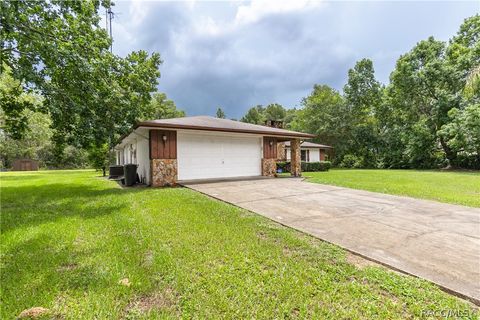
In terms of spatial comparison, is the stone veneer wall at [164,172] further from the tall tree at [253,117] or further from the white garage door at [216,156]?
the tall tree at [253,117]

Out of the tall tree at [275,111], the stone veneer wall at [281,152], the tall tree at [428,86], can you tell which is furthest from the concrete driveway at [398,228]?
the tall tree at [275,111]

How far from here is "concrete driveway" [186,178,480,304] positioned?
2.61m

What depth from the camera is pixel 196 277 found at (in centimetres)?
248

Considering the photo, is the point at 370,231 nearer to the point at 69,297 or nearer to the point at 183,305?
the point at 183,305

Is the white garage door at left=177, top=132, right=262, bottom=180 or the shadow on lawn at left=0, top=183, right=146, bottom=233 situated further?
the white garage door at left=177, top=132, right=262, bottom=180

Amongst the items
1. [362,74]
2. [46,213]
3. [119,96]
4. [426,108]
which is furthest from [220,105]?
[46,213]

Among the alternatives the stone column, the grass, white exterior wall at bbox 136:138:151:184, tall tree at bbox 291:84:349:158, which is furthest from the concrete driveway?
tall tree at bbox 291:84:349:158

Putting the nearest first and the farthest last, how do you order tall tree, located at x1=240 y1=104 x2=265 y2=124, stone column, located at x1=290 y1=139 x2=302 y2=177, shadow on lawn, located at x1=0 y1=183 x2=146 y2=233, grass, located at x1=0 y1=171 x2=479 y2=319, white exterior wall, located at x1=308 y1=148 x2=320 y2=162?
grass, located at x1=0 y1=171 x2=479 y2=319
shadow on lawn, located at x1=0 y1=183 x2=146 y2=233
stone column, located at x1=290 y1=139 x2=302 y2=177
white exterior wall, located at x1=308 y1=148 x2=320 y2=162
tall tree, located at x1=240 y1=104 x2=265 y2=124

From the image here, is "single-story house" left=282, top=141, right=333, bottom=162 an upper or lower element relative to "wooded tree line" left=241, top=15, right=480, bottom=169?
lower

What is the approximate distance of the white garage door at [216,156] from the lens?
10.8 m

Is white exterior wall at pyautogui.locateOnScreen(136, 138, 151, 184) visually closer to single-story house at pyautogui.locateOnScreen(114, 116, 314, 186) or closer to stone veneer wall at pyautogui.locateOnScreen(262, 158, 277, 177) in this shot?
single-story house at pyautogui.locateOnScreen(114, 116, 314, 186)

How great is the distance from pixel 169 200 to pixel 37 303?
4388 mm

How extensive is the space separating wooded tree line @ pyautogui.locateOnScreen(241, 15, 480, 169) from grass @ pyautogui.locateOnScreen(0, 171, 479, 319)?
59.7ft

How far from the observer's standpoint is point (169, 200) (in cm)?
648
